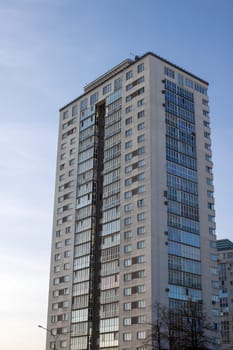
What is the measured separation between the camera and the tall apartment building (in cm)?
9325

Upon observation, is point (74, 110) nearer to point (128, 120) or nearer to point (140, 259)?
point (128, 120)

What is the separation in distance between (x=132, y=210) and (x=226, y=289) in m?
80.2

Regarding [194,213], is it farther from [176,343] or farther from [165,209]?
[176,343]

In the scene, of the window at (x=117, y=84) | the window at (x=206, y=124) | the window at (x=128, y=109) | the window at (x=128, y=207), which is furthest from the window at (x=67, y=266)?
the window at (x=206, y=124)

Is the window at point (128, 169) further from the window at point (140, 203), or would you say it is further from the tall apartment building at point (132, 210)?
the window at point (140, 203)

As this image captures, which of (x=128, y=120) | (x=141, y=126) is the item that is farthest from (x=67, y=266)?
(x=141, y=126)

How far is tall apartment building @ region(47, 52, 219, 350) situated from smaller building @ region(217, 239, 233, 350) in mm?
64028

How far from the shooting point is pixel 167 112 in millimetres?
105375

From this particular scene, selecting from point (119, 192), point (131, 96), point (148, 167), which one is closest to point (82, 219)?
point (119, 192)

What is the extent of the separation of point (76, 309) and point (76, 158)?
109ft

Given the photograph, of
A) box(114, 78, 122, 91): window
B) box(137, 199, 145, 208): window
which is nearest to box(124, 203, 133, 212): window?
box(137, 199, 145, 208): window

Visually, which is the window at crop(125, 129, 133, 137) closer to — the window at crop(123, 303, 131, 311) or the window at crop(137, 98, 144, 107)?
the window at crop(137, 98, 144, 107)

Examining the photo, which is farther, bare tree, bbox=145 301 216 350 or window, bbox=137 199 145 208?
window, bbox=137 199 145 208

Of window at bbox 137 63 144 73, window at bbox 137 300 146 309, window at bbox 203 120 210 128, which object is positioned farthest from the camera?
window at bbox 203 120 210 128
